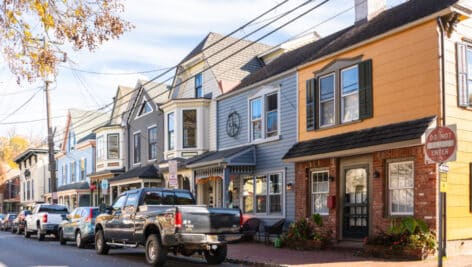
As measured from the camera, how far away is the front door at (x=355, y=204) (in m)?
16.3

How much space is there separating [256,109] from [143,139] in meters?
11.7

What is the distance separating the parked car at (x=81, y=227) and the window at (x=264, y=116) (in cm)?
668

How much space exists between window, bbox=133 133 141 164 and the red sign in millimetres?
23610

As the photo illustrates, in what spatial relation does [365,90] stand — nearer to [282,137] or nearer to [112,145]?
[282,137]

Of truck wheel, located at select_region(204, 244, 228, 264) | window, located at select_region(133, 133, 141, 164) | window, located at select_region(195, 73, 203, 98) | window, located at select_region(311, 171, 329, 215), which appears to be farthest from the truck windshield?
truck wheel, located at select_region(204, 244, 228, 264)

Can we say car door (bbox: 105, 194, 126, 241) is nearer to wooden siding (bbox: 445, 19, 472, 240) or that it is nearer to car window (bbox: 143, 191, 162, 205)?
car window (bbox: 143, 191, 162, 205)

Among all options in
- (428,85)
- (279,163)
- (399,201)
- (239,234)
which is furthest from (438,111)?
(279,163)

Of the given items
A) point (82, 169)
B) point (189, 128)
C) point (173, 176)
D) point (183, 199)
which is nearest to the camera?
point (183, 199)

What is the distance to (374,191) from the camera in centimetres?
1565

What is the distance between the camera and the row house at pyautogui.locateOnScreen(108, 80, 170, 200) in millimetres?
29469

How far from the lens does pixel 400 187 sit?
15.0 m

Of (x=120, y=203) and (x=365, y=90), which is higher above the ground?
(x=365, y=90)

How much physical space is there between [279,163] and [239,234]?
658cm

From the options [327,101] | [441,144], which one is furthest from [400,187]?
[441,144]
